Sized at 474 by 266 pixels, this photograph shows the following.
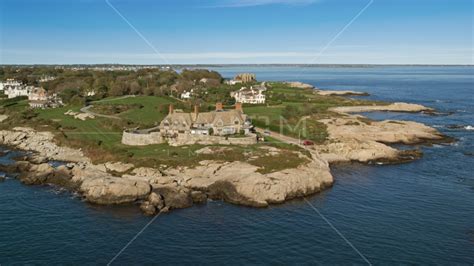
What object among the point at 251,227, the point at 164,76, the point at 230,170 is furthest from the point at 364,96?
the point at 251,227

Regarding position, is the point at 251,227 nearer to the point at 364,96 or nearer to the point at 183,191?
the point at 183,191

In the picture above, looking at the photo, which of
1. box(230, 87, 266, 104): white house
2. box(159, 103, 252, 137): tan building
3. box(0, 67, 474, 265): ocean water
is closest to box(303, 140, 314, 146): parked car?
box(159, 103, 252, 137): tan building

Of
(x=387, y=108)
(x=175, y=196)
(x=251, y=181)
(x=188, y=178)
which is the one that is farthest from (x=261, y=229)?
(x=387, y=108)

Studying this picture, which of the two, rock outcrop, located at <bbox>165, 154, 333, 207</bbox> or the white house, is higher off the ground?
the white house

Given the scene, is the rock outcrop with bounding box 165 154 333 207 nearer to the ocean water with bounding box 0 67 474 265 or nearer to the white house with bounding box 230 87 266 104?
the ocean water with bounding box 0 67 474 265

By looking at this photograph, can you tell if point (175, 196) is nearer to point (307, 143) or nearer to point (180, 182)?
point (180, 182)

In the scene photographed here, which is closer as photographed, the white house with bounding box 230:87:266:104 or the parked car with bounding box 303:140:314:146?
the parked car with bounding box 303:140:314:146
